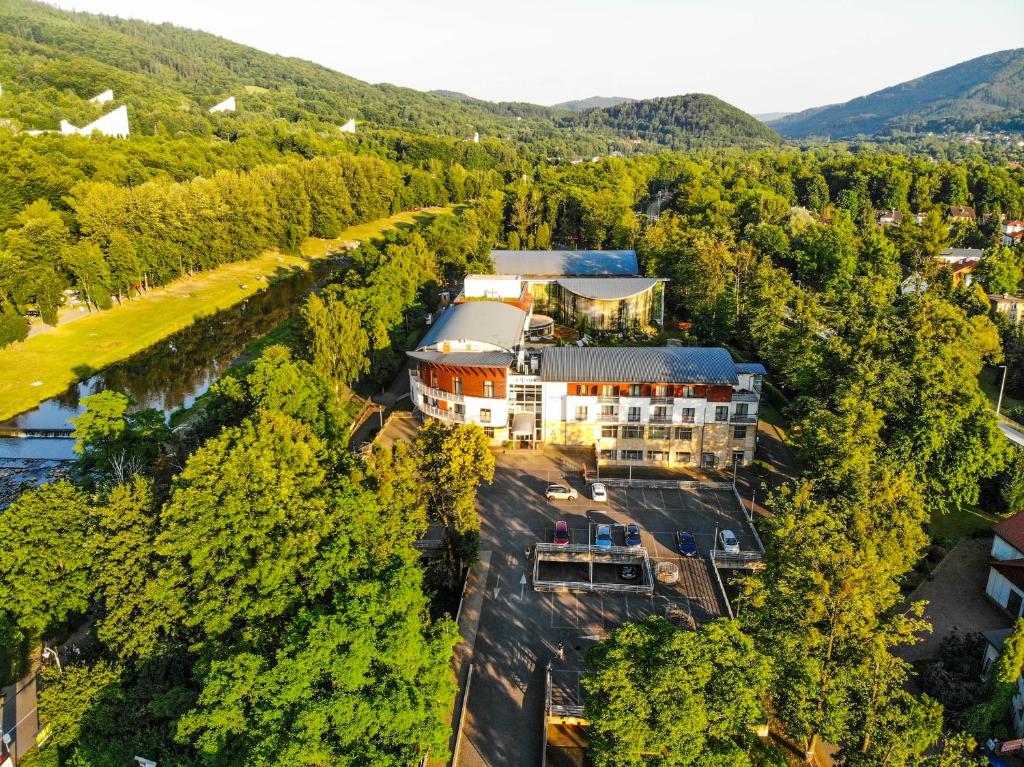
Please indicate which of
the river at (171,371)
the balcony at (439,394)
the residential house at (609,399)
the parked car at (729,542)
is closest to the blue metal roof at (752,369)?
the residential house at (609,399)

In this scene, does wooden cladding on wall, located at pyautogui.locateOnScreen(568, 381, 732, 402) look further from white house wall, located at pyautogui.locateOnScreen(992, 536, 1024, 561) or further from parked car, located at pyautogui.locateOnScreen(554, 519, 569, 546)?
white house wall, located at pyautogui.locateOnScreen(992, 536, 1024, 561)

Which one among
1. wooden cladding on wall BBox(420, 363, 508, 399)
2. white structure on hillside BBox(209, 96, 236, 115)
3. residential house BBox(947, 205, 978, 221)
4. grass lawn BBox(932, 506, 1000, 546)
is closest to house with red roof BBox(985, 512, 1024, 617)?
grass lawn BBox(932, 506, 1000, 546)

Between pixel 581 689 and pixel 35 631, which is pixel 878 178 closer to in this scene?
pixel 581 689

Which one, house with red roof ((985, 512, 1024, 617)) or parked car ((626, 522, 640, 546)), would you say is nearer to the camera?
house with red roof ((985, 512, 1024, 617))

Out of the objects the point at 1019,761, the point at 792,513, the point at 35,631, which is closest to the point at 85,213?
the point at 35,631

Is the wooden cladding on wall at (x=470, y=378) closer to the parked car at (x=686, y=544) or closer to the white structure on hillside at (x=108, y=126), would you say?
the parked car at (x=686, y=544)

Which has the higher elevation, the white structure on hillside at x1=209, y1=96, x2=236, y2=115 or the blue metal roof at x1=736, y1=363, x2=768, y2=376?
the white structure on hillside at x1=209, y1=96, x2=236, y2=115

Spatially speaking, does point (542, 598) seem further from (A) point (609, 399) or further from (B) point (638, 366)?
(B) point (638, 366)

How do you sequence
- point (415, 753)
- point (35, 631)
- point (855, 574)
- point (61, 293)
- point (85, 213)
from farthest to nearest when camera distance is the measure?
point (85, 213)
point (61, 293)
point (35, 631)
point (855, 574)
point (415, 753)
